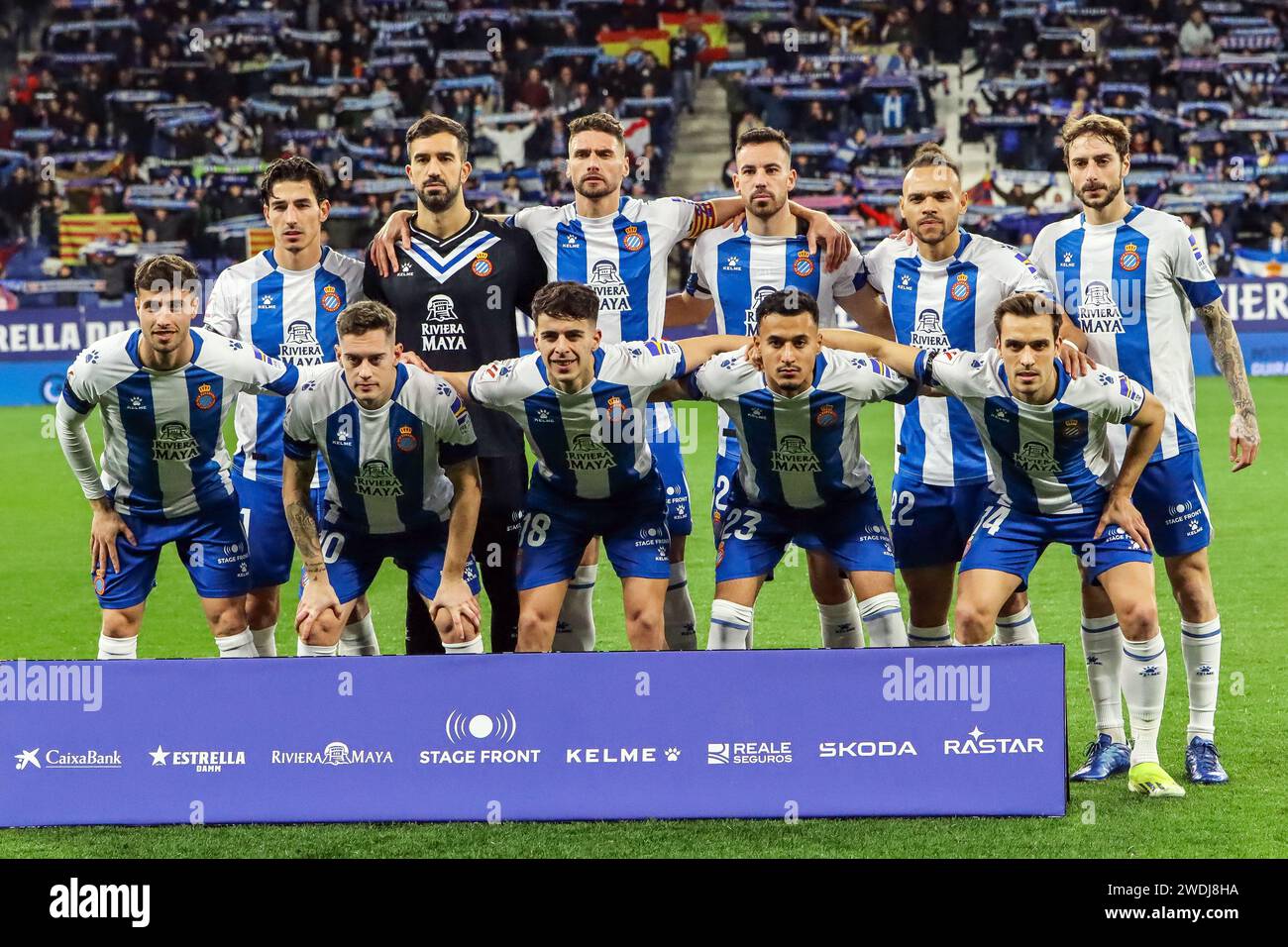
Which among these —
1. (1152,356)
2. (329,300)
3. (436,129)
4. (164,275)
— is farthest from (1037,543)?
(164,275)

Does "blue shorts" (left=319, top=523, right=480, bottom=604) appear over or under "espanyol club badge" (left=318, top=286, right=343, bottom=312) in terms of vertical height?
under

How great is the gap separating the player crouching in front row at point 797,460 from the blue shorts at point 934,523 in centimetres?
28

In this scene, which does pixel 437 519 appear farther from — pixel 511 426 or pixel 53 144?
pixel 53 144

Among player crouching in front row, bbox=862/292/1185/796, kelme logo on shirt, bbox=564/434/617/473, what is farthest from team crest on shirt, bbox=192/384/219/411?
player crouching in front row, bbox=862/292/1185/796

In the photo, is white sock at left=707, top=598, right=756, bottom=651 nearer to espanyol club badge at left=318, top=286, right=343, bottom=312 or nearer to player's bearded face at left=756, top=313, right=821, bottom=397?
player's bearded face at left=756, top=313, right=821, bottom=397

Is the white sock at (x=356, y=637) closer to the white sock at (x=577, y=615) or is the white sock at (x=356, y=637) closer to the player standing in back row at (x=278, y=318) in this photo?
the player standing in back row at (x=278, y=318)

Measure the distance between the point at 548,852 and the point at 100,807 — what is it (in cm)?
147

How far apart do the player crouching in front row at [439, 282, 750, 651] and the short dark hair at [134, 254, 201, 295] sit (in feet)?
3.29

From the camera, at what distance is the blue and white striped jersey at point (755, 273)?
20.8 feet

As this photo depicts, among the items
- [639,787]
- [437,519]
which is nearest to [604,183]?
[437,519]

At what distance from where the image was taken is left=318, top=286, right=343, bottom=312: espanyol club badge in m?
6.40

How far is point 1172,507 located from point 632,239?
2373 mm

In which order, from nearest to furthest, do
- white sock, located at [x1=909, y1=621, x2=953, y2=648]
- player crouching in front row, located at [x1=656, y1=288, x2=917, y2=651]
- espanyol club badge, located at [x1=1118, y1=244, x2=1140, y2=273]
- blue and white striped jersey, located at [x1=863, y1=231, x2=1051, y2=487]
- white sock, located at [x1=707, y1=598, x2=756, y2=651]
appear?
player crouching in front row, located at [x1=656, y1=288, x2=917, y2=651]
white sock, located at [x1=707, y1=598, x2=756, y2=651]
espanyol club badge, located at [x1=1118, y1=244, x2=1140, y2=273]
blue and white striped jersey, located at [x1=863, y1=231, x2=1051, y2=487]
white sock, located at [x1=909, y1=621, x2=953, y2=648]

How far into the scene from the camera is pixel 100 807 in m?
5.04
